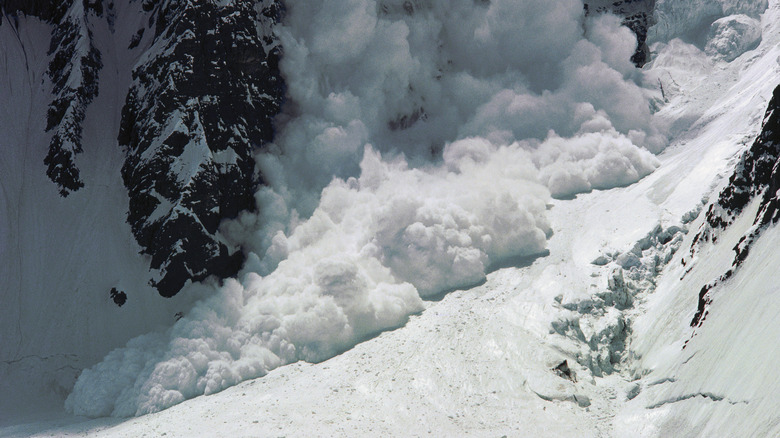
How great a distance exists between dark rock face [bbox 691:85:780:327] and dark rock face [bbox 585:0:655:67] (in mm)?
52734

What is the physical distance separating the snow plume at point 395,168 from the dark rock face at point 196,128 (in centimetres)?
300

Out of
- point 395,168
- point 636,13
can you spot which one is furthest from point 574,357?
point 636,13

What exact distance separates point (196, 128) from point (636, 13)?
6795 cm

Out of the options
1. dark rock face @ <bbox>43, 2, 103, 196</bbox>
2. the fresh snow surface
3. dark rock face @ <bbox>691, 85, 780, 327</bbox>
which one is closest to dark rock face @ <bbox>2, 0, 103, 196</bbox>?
dark rock face @ <bbox>43, 2, 103, 196</bbox>

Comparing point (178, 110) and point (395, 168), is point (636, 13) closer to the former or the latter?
point (395, 168)

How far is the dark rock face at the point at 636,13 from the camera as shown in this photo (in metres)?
93.0

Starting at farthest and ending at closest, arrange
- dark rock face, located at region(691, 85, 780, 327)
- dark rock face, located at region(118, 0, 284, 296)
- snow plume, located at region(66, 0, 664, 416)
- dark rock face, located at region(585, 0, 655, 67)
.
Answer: dark rock face, located at region(585, 0, 655, 67) < dark rock face, located at region(118, 0, 284, 296) < snow plume, located at region(66, 0, 664, 416) < dark rock face, located at region(691, 85, 780, 327)

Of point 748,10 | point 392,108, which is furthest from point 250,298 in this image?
point 748,10

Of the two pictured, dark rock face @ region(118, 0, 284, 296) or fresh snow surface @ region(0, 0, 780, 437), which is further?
dark rock face @ region(118, 0, 284, 296)

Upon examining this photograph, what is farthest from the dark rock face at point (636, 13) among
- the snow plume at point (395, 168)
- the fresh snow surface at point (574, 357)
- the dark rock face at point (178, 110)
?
the dark rock face at point (178, 110)

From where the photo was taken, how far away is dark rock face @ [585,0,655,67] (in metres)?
93.0

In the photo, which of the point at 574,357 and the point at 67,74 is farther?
the point at 67,74

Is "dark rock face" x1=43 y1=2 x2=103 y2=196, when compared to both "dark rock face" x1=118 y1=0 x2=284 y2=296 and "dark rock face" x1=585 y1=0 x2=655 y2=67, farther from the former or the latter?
"dark rock face" x1=585 y1=0 x2=655 y2=67

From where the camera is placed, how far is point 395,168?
77750 millimetres
